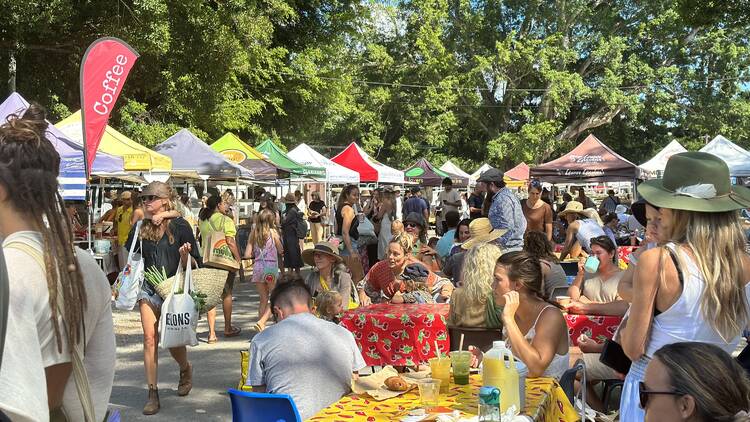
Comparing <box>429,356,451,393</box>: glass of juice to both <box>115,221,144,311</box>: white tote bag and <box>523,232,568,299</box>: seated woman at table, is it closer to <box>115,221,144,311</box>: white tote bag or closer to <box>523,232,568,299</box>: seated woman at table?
<box>115,221,144,311</box>: white tote bag

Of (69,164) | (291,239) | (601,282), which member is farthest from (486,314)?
(69,164)

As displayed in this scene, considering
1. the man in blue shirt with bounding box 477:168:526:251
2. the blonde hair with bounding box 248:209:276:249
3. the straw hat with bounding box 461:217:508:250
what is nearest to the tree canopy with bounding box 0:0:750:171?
the blonde hair with bounding box 248:209:276:249

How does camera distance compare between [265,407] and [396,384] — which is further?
[396,384]

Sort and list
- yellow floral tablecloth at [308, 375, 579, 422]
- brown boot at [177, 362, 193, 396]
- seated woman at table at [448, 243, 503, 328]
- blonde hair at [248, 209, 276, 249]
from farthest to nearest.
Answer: blonde hair at [248, 209, 276, 249], brown boot at [177, 362, 193, 396], seated woman at table at [448, 243, 503, 328], yellow floral tablecloth at [308, 375, 579, 422]

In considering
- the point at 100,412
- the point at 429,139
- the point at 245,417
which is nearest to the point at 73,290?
the point at 100,412

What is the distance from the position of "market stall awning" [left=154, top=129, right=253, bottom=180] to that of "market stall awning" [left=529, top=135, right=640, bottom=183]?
7306 mm

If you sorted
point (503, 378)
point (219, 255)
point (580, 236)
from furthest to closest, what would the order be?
point (580, 236) < point (219, 255) < point (503, 378)

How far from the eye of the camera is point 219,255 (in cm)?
955

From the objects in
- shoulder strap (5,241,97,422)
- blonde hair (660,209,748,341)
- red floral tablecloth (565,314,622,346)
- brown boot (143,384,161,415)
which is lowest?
brown boot (143,384,161,415)

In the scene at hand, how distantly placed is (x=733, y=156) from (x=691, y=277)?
1645cm

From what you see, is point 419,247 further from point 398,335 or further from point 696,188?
point 696,188

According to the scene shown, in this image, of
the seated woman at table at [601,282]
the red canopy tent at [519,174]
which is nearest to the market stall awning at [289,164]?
the seated woman at table at [601,282]

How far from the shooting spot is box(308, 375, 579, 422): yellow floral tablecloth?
3564 mm

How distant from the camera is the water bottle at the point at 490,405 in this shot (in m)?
3.10
